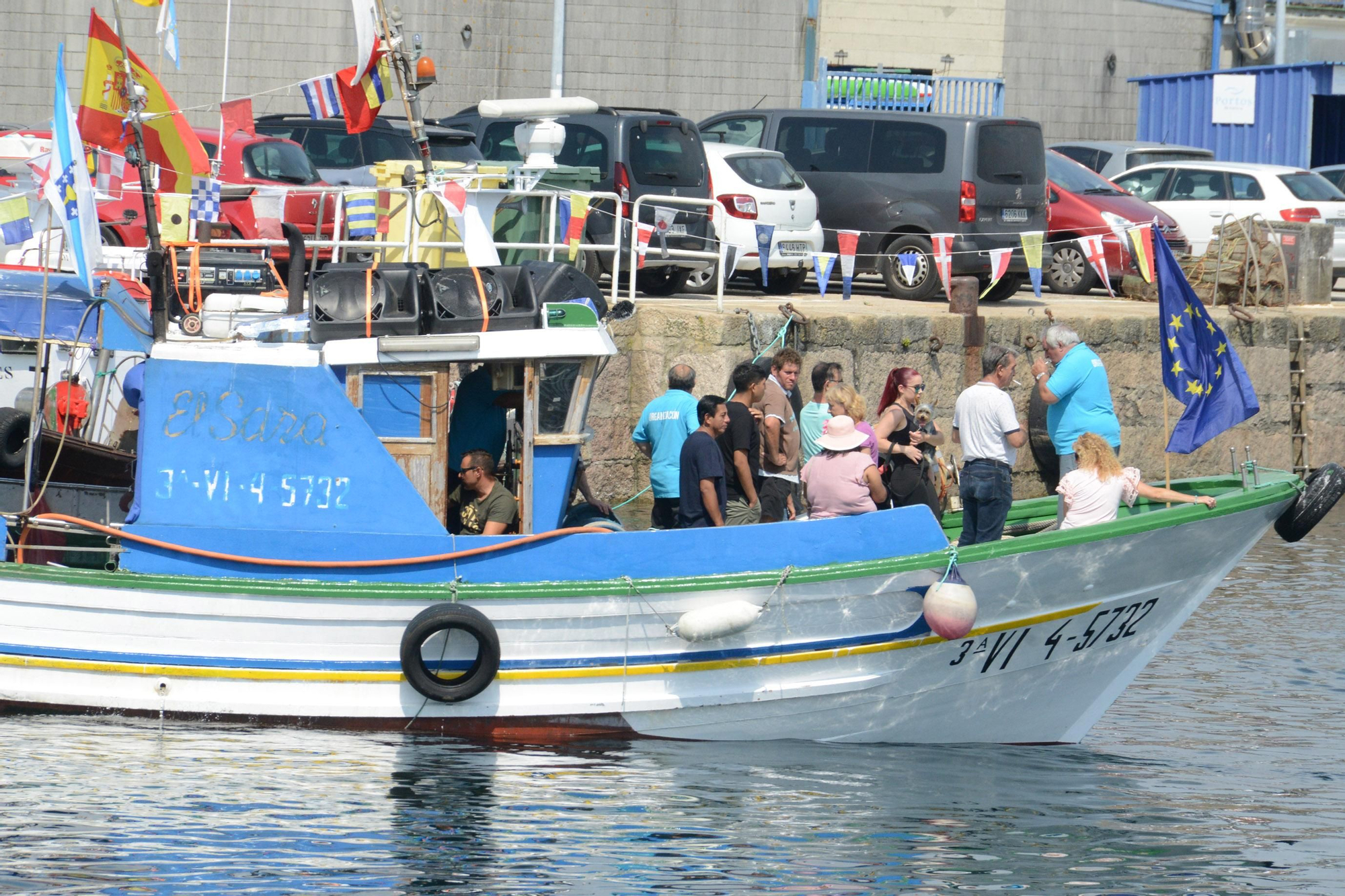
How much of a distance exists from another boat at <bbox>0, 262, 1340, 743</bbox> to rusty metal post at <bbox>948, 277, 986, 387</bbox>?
6951 millimetres

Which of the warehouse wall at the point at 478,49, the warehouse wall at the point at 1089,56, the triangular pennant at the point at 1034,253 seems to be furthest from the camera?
the warehouse wall at the point at 1089,56

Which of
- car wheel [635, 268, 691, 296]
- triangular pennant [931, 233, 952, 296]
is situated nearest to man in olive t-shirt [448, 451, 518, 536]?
car wheel [635, 268, 691, 296]

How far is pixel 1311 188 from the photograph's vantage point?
20297 mm

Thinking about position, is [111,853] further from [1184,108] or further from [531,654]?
[1184,108]

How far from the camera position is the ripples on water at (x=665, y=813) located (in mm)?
6805

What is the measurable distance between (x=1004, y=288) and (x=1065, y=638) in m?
8.99

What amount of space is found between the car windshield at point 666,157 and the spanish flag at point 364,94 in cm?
628

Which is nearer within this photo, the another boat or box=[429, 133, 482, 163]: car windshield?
the another boat

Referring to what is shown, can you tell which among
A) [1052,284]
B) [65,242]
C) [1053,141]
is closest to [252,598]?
[65,242]

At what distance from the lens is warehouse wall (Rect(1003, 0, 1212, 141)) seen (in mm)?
27859

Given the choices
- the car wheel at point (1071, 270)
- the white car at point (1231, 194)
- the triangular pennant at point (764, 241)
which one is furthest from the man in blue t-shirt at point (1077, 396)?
the white car at point (1231, 194)

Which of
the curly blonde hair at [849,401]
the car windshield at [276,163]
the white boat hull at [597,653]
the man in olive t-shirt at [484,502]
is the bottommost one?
the white boat hull at [597,653]

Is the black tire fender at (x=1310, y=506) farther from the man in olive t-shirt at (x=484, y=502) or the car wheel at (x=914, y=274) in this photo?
the car wheel at (x=914, y=274)

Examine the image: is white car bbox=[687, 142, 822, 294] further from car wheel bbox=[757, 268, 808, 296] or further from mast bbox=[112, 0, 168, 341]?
mast bbox=[112, 0, 168, 341]
